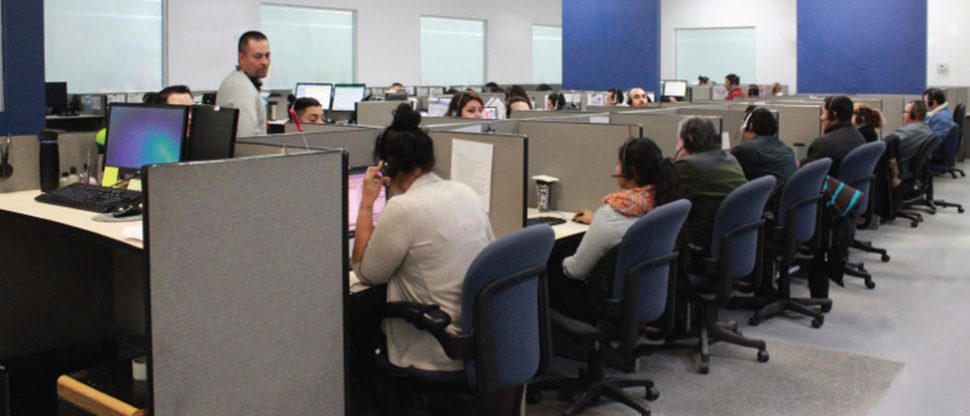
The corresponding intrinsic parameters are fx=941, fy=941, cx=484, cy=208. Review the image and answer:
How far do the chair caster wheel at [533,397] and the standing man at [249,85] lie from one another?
5.45ft

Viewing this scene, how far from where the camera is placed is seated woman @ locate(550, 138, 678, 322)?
308cm

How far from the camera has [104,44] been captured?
30.1ft

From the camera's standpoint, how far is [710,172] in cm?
384

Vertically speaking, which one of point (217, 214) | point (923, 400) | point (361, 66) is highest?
point (361, 66)

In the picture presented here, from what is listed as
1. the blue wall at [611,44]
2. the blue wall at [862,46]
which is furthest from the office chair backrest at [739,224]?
the blue wall at [862,46]

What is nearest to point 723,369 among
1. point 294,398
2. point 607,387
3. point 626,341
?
point 607,387

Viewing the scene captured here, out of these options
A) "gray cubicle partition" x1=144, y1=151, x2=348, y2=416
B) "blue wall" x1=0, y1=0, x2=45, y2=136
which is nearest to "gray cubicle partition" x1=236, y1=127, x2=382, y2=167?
"gray cubicle partition" x1=144, y1=151, x2=348, y2=416

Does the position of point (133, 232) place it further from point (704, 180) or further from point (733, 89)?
point (733, 89)

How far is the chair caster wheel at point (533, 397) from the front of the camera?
11.2 ft

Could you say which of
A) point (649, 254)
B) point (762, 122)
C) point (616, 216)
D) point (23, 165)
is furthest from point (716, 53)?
point (23, 165)

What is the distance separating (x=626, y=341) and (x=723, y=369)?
94 centimetres

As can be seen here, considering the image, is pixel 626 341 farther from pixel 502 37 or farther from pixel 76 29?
pixel 502 37

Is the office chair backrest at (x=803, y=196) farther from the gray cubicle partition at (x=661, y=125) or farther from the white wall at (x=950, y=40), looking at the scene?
the white wall at (x=950, y=40)

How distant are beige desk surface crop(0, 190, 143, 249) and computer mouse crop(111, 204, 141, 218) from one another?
2.5 inches
